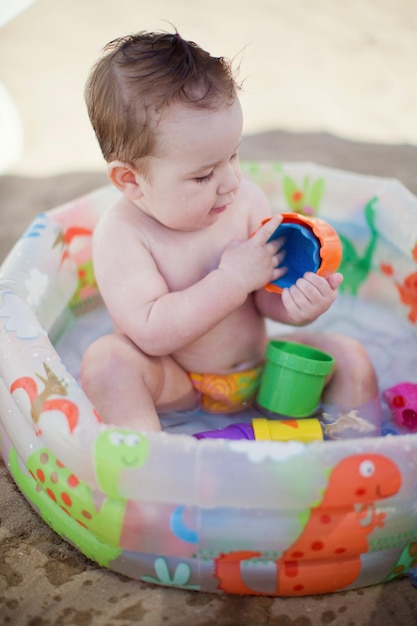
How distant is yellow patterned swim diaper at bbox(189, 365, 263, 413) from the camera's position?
148 cm

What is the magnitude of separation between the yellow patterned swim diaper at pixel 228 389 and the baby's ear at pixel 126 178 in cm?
39

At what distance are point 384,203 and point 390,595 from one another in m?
0.94

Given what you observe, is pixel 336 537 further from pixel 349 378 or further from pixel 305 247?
pixel 305 247

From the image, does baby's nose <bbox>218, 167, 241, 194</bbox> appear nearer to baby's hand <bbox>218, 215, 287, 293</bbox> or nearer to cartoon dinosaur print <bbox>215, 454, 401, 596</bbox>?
baby's hand <bbox>218, 215, 287, 293</bbox>

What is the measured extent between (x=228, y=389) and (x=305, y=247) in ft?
1.04

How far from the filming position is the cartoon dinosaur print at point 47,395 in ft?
3.74

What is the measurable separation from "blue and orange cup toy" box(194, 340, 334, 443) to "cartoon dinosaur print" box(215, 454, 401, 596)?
0.24m

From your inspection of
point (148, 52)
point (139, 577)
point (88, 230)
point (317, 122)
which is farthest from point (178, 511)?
point (317, 122)

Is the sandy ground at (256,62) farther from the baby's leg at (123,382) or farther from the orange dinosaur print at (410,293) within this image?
the baby's leg at (123,382)

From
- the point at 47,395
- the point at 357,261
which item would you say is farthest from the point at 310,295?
the point at 357,261

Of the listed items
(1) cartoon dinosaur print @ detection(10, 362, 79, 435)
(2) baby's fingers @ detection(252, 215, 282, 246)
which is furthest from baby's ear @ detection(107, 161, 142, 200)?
(1) cartoon dinosaur print @ detection(10, 362, 79, 435)

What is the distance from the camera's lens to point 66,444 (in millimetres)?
1107

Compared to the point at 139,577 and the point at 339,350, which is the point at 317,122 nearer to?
the point at 339,350

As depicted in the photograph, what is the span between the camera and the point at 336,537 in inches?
43.0
